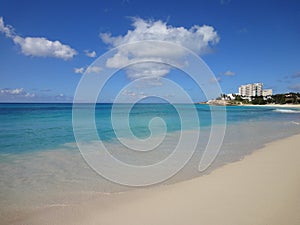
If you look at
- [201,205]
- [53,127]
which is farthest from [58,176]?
[53,127]

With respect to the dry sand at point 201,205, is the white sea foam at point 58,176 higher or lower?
lower

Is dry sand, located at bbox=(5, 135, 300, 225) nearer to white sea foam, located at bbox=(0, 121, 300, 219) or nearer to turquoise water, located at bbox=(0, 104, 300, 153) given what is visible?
white sea foam, located at bbox=(0, 121, 300, 219)

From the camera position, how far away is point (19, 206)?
4445 millimetres

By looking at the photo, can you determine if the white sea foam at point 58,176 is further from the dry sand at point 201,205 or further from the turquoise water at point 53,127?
the turquoise water at point 53,127

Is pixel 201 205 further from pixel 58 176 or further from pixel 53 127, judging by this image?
pixel 53 127

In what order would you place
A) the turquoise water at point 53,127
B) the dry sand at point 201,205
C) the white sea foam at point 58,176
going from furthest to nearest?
the turquoise water at point 53,127
the white sea foam at point 58,176
the dry sand at point 201,205

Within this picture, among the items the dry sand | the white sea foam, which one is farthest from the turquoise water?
the dry sand

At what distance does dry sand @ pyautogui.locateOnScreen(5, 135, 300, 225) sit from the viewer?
3.79 metres

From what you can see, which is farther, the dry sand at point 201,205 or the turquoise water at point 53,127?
the turquoise water at point 53,127

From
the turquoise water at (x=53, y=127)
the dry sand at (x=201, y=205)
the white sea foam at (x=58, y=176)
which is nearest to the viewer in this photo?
the dry sand at (x=201, y=205)

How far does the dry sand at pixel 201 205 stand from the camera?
3.79m

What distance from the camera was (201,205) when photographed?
14.0 feet

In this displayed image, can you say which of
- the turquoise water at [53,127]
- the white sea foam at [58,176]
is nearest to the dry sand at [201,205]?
the white sea foam at [58,176]

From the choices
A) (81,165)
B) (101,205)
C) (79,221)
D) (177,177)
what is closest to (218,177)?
(177,177)
